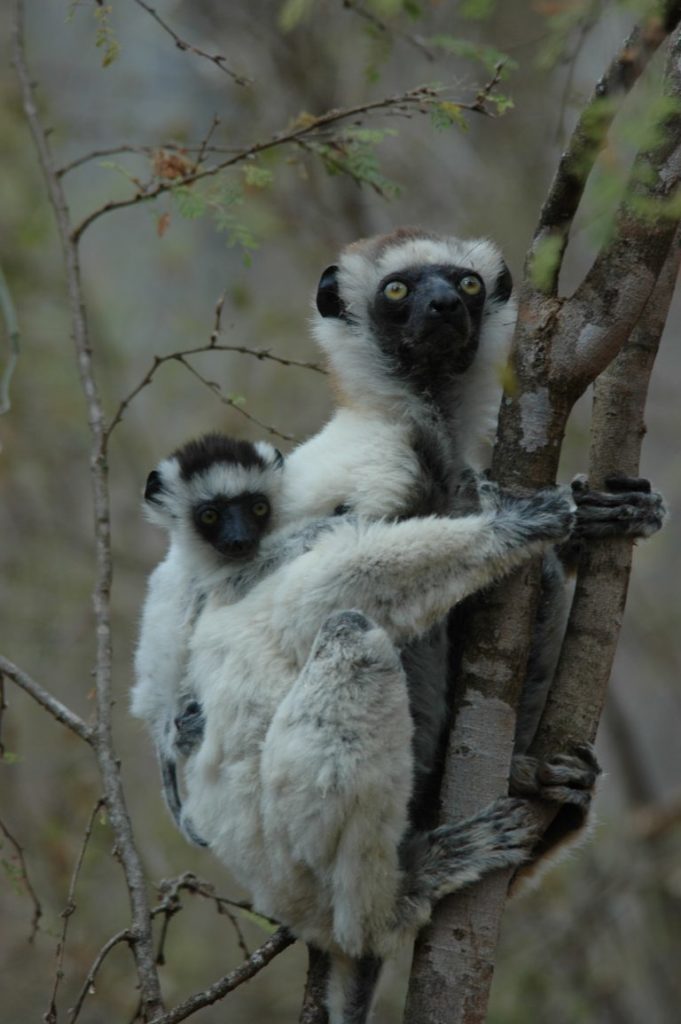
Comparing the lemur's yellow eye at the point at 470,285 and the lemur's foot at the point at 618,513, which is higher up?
the lemur's yellow eye at the point at 470,285

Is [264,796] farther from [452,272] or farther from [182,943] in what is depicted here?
[182,943]

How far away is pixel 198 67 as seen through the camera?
9.25 metres

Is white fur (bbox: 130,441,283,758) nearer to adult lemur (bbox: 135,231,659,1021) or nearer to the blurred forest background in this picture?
adult lemur (bbox: 135,231,659,1021)

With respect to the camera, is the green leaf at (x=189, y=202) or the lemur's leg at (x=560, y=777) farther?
the green leaf at (x=189, y=202)

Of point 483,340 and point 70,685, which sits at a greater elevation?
point 70,685

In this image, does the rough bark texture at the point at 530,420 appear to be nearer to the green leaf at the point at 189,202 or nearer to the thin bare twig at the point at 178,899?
the thin bare twig at the point at 178,899

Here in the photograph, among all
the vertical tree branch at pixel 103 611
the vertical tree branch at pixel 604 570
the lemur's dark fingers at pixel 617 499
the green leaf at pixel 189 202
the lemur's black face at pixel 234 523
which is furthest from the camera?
the green leaf at pixel 189 202

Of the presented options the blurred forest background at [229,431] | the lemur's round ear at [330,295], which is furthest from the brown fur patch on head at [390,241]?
the blurred forest background at [229,431]

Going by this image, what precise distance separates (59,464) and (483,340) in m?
6.03

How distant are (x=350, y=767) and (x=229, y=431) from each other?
528 centimetres

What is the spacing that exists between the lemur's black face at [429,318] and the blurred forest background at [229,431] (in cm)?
336

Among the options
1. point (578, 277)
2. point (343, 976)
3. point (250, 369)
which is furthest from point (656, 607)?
point (343, 976)

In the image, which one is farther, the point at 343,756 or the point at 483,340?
the point at 483,340

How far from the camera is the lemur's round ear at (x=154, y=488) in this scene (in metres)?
4.53
